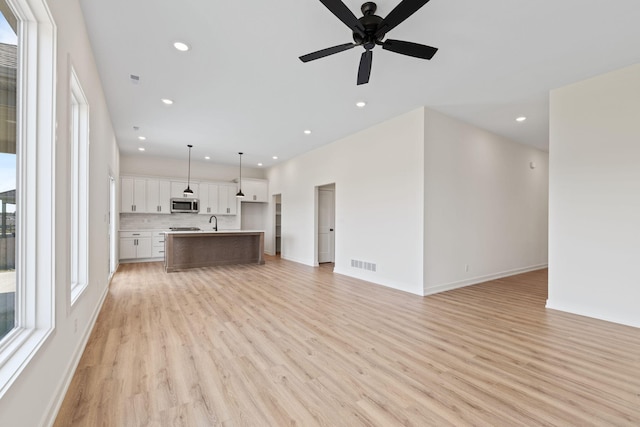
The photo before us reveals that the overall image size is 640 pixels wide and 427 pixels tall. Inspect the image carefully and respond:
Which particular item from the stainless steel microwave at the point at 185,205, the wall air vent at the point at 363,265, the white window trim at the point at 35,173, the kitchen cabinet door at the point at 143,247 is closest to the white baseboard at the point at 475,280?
the wall air vent at the point at 363,265

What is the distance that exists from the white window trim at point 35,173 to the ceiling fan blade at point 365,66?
85.4 inches

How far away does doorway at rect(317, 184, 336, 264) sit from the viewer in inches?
302

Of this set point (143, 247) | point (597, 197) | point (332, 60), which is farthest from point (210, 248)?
point (597, 197)

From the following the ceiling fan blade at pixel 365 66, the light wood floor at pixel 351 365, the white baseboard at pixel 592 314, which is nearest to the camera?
the light wood floor at pixel 351 365

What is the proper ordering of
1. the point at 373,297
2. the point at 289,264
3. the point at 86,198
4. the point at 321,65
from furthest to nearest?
the point at 289,264
the point at 373,297
the point at 321,65
the point at 86,198

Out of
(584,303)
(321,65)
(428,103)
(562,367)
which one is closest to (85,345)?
(321,65)

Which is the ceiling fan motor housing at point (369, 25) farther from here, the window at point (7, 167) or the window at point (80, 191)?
the window at point (80, 191)

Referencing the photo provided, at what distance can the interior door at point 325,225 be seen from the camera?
768 cm

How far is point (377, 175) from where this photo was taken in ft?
17.3

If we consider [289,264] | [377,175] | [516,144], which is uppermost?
[516,144]

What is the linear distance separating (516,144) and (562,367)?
207 inches

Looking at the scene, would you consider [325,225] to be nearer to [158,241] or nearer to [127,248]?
[158,241]

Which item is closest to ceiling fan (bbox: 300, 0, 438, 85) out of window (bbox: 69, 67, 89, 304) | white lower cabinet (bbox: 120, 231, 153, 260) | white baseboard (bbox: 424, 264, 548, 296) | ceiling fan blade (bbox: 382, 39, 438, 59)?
ceiling fan blade (bbox: 382, 39, 438, 59)

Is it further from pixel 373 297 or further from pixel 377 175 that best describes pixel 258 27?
pixel 373 297
